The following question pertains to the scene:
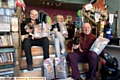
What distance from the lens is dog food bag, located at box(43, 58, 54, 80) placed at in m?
2.57

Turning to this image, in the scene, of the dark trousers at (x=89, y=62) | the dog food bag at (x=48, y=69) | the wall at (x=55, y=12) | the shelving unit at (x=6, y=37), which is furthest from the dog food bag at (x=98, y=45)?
the wall at (x=55, y=12)

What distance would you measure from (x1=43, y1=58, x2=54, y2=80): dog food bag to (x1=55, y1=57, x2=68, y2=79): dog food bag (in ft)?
0.35

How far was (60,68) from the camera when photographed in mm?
2693

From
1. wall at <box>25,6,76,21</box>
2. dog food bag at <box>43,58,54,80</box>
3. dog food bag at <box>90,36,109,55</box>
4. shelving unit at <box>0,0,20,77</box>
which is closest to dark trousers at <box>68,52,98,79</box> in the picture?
dog food bag at <box>90,36,109,55</box>

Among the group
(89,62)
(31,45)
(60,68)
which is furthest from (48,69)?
(89,62)

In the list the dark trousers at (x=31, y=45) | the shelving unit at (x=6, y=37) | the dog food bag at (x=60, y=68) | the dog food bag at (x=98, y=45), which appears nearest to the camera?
the dark trousers at (x=31, y=45)

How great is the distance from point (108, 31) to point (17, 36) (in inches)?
94.9

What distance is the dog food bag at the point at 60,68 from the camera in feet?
8.80

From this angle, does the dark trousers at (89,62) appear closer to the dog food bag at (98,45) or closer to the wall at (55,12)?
the dog food bag at (98,45)

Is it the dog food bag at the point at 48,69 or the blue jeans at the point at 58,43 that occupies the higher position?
the blue jeans at the point at 58,43

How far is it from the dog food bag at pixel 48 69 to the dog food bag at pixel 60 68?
4.1 inches

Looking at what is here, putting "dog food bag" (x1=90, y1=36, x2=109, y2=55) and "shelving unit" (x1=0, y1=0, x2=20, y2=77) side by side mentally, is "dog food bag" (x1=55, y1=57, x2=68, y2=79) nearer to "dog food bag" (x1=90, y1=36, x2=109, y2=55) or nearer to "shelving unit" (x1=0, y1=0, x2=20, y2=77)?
"dog food bag" (x1=90, y1=36, x2=109, y2=55)

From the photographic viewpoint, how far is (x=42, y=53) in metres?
2.88

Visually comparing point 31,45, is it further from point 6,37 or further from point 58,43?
point 6,37
